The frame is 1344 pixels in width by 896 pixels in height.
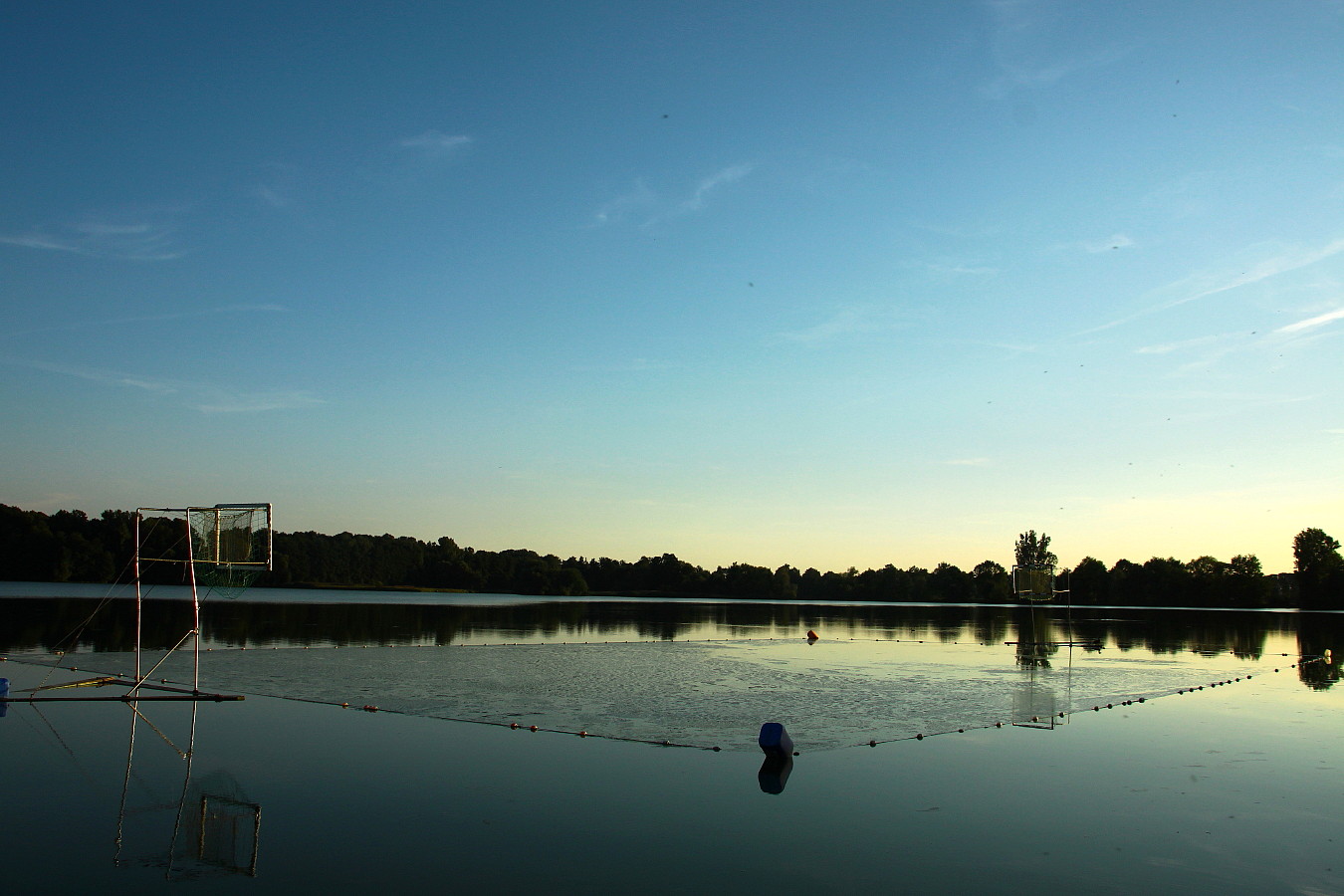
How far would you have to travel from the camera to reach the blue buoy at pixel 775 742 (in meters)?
13.1

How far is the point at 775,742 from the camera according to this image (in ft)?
42.9

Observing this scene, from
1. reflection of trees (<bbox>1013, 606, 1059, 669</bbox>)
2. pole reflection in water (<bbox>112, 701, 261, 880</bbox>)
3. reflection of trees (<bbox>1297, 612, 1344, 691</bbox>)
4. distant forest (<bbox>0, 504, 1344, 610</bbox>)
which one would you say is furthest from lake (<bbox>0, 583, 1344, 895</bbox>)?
distant forest (<bbox>0, 504, 1344, 610</bbox>)

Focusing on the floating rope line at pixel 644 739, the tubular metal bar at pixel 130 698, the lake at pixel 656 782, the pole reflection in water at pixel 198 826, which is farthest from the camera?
the tubular metal bar at pixel 130 698

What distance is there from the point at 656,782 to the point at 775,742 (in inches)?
80.3

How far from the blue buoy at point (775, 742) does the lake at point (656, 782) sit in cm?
23

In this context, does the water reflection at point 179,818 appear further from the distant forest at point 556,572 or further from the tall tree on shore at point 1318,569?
the tall tree on shore at point 1318,569

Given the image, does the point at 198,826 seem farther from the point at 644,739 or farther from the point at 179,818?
the point at 644,739

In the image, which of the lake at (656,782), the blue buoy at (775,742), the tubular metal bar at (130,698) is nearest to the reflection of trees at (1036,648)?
the lake at (656,782)

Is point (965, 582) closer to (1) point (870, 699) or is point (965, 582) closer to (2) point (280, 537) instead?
(2) point (280, 537)

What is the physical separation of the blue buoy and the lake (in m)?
0.23

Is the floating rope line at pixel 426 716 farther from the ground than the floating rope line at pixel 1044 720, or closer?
farther from the ground

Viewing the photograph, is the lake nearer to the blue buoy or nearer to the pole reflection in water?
the pole reflection in water

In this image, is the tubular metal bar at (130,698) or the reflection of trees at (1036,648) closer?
the tubular metal bar at (130,698)

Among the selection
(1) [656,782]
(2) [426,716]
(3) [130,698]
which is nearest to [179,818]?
(1) [656,782]
